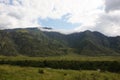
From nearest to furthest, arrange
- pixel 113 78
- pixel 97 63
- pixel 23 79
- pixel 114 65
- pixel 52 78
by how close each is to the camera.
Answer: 1. pixel 23 79
2. pixel 52 78
3. pixel 113 78
4. pixel 114 65
5. pixel 97 63

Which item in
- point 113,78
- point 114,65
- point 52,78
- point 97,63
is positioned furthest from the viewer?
point 97,63

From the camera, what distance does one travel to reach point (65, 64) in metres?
139

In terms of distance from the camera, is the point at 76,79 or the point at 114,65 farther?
the point at 114,65

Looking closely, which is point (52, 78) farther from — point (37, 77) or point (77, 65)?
point (77, 65)

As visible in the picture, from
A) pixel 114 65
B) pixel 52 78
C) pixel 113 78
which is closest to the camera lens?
pixel 52 78

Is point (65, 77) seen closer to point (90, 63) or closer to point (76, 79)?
point (76, 79)

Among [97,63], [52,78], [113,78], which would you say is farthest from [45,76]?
[97,63]

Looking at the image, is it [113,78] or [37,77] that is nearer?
[37,77]

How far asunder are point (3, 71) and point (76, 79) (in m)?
11.0

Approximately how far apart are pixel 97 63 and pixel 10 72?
100.0 meters

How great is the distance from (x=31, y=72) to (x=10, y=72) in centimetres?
321

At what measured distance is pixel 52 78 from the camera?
35250 millimetres

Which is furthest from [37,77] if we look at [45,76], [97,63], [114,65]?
[97,63]

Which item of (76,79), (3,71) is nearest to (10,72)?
(3,71)
